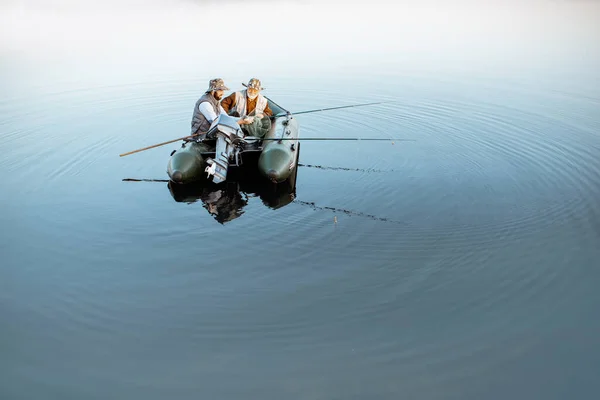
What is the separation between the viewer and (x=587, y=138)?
40.7ft

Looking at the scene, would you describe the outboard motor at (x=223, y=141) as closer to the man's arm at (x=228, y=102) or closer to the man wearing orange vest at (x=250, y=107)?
the man wearing orange vest at (x=250, y=107)

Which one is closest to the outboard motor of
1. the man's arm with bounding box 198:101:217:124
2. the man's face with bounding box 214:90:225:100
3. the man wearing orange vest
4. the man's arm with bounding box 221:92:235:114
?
the man's arm with bounding box 198:101:217:124

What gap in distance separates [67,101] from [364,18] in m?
32.0

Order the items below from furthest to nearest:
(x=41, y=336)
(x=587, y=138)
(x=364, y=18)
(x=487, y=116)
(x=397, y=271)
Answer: (x=364, y=18) → (x=487, y=116) → (x=587, y=138) → (x=397, y=271) → (x=41, y=336)

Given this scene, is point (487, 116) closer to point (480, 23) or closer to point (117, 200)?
point (117, 200)

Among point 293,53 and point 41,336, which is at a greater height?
point 293,53

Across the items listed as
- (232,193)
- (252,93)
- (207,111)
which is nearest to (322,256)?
(232,193)

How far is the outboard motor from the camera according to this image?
9359 millimetres

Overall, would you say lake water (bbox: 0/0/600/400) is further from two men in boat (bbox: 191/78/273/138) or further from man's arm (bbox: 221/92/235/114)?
man's arm (bbox: 221/92/235/114)

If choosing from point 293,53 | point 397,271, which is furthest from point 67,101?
point 397,271

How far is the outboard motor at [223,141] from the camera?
9.36 metres

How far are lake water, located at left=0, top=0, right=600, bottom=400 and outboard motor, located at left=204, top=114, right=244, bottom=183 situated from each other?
0.52 metres

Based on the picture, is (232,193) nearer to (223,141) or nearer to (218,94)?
(223,141)

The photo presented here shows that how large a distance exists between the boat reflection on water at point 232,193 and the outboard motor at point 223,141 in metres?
0.35
